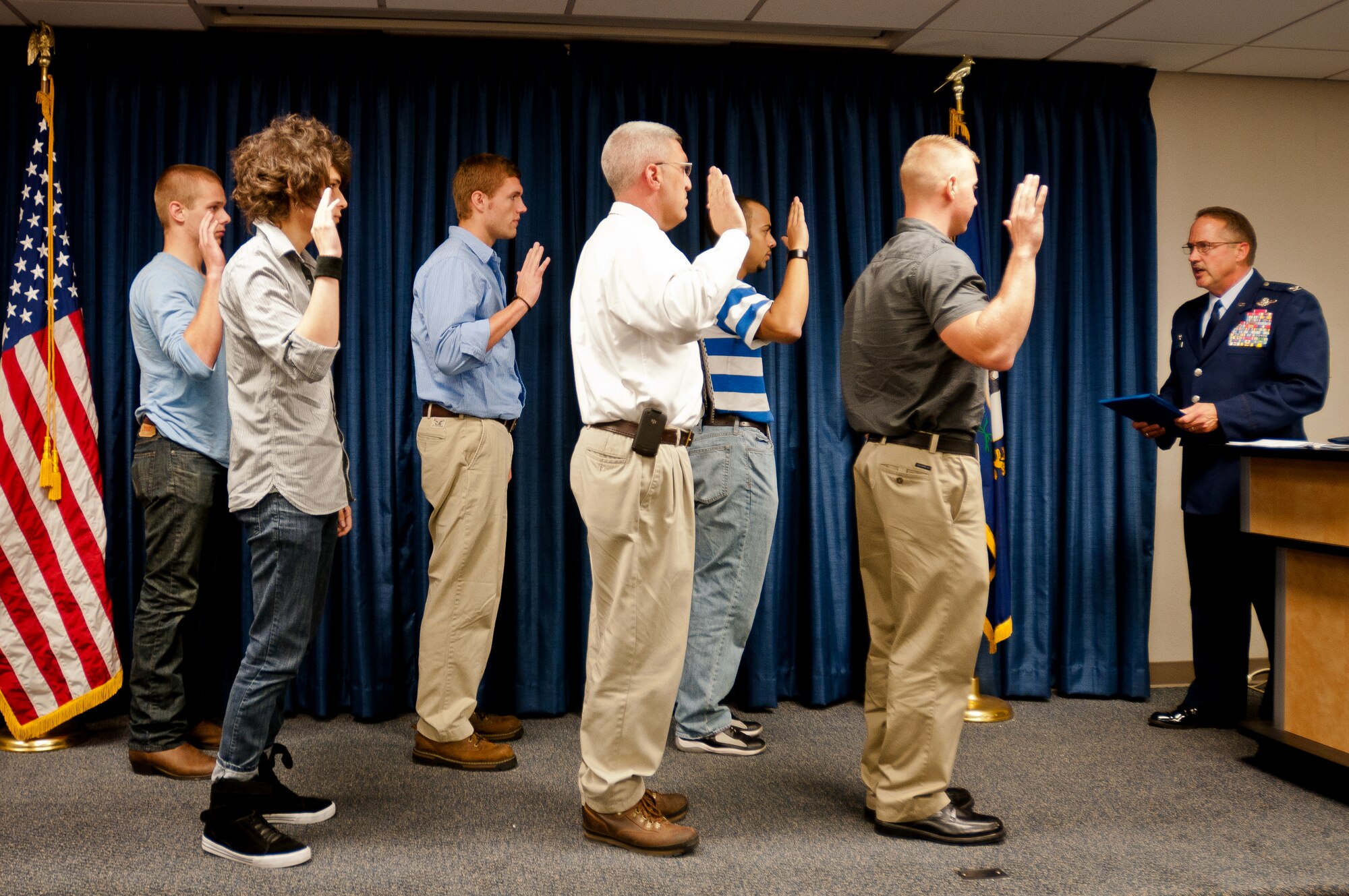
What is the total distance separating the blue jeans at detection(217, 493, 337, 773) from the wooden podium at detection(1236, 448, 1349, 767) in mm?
2639

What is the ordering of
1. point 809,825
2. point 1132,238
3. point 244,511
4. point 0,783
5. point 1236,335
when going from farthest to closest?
1. point 1132,238
2. point 1236,335
3. point 0,783
4. point 809,825
5. point 244,511

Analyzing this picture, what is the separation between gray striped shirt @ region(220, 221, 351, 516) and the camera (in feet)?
6.75

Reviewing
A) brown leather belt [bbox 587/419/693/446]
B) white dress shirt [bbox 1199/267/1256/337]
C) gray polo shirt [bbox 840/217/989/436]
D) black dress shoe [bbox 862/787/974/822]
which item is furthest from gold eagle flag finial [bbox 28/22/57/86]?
white dress shirt [bbox 1199/267/1256/337]

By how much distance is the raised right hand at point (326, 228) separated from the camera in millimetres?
2018

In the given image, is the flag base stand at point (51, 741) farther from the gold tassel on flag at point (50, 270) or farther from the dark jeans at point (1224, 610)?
the dark jeans at point (1224, 610)

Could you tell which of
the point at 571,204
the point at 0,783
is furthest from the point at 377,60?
the point at 0,783

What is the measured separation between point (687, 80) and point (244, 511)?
232cm

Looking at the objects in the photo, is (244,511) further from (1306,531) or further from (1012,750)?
(1306,531)

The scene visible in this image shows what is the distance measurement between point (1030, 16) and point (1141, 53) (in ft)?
2.17

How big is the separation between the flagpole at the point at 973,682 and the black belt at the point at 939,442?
1.22 meters

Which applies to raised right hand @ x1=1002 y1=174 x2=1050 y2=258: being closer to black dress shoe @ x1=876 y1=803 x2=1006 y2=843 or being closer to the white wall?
black dress shoe @ x1=876 y1=803 x2=1006 y2=843

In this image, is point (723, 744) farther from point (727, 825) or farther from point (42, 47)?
point (42, 47)

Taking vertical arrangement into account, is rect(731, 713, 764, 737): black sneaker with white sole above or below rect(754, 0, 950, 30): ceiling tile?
below

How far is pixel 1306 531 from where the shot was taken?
2859 millimetres
